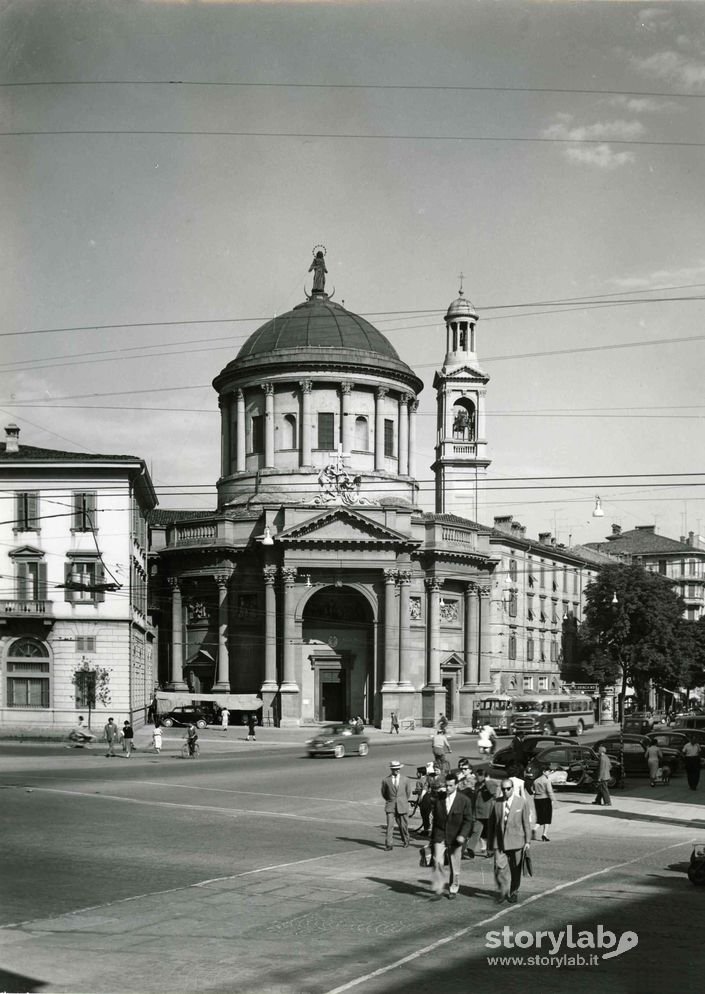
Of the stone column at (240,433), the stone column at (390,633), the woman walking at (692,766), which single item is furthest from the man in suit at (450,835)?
the stone column at (240,433)

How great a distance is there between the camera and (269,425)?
78625 mm

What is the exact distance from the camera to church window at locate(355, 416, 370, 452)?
79.3m

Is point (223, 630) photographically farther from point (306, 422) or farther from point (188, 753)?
point (188, 753)

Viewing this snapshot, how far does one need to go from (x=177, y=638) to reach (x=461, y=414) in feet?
124

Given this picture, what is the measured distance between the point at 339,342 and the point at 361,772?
149 ft

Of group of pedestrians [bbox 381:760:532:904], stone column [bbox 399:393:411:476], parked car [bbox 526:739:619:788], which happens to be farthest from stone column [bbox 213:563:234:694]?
group of pedestrians [bbox 381:760:532:904]

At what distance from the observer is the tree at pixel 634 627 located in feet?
285

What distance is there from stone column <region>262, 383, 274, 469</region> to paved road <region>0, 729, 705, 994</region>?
157 feet

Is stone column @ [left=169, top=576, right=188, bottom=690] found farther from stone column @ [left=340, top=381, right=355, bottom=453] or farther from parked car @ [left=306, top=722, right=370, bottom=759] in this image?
parked car @ [left=306, top=722, right=370, bottom=759]

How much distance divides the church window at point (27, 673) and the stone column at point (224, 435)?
29.8 metres

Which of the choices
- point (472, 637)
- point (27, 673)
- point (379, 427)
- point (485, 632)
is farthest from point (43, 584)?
point (485, 632)

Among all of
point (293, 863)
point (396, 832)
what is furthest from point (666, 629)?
point (293, 863)

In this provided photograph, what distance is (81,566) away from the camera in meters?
54.6

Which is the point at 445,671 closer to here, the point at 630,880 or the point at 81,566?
the point at 81,566
